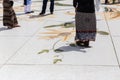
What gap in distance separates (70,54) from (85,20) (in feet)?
3.14

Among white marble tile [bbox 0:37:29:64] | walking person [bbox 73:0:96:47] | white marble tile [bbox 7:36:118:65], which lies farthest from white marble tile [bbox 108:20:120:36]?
white marble tile [bbox 0:37:29:64]

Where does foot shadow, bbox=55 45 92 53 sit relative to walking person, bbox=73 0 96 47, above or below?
below

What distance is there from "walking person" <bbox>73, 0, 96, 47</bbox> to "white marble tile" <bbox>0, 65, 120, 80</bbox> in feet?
5.02

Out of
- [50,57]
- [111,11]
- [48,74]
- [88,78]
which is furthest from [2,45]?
[111,11]

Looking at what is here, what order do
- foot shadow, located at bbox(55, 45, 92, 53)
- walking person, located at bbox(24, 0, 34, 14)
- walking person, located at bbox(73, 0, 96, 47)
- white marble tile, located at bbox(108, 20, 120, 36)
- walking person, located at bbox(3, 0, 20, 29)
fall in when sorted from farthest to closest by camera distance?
walking person, located at bbox(24, 0, 34, 14) < walking person, located at bbox(3, 0, 20, 29) < white marble tile, located at bbox(108, 20, 120, 36) < walking person, located at bbox(73, 0, 96, 47) < foot shadow, located at bbox(55, 45, 92, 53)

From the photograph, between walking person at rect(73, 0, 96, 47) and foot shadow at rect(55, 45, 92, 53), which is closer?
foot shadow at rect(55, 45, 92, 53)

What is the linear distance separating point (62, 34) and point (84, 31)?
154 centimetres

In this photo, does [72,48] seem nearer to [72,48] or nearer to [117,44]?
[72,48]

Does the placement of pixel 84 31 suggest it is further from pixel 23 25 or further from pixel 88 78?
pixel 23 25

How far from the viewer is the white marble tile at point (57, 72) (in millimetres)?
6031

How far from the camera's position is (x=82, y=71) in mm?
6355

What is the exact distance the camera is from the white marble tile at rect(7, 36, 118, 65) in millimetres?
6977

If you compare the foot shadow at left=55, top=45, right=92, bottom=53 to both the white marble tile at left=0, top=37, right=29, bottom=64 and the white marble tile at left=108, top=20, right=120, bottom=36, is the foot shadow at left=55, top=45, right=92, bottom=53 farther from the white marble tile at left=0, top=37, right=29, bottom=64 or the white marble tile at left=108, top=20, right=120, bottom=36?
the white marble tile at left=108, top=20, right=120, bottom=36

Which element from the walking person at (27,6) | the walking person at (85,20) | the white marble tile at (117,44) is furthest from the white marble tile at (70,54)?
the walking person at (27,6)
